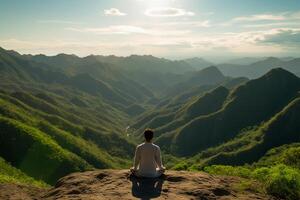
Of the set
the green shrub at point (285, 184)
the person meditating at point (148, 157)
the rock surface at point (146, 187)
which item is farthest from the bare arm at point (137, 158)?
the green shrub at point (285, 184)

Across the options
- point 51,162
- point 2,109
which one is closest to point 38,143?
point 51,162

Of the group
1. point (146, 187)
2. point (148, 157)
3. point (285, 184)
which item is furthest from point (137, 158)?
point (285, 184)

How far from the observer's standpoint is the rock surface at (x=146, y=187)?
754 inches

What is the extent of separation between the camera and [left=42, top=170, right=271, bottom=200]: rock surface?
19.2 m

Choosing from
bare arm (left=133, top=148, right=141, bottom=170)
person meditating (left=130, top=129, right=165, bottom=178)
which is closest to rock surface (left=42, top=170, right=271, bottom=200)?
person meditating (left=130, top=129, right=165, bottom=178)

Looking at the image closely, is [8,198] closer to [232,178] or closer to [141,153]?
[141,153]

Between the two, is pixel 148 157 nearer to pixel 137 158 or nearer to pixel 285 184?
pixel 137 158

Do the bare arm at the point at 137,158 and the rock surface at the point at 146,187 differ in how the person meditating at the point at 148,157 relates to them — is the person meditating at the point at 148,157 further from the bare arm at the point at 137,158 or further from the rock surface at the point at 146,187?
the rock surface at the point at 146,187

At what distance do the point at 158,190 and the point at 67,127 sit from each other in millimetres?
175974

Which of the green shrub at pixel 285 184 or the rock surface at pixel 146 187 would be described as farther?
the green shrub at pixel 285 184

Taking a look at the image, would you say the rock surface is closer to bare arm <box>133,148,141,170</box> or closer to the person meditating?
the person meditating

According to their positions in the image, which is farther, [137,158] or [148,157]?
[137,158]

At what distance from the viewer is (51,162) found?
102750 millimetres

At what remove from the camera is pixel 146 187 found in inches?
791
